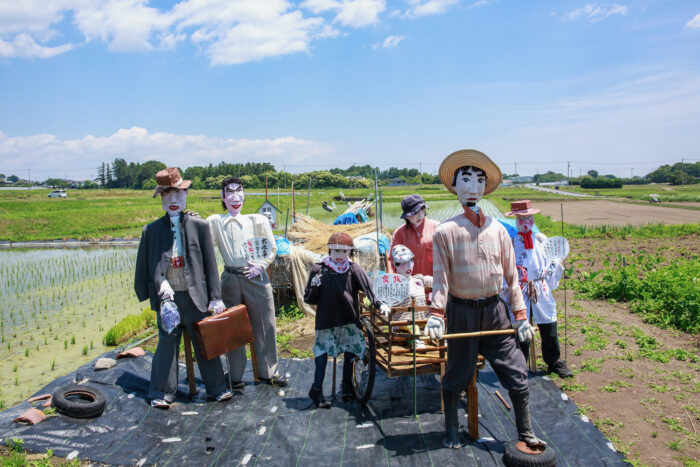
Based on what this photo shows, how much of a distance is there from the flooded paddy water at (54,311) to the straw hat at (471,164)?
4.78m

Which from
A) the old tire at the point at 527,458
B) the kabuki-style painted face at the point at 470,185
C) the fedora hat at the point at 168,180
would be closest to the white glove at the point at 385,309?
the kabuki-style painted face at the point at 470,185

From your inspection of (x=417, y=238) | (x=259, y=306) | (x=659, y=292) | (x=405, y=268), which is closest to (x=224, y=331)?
Result: (x=259, y=306)

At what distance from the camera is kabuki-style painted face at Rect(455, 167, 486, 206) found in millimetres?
3426

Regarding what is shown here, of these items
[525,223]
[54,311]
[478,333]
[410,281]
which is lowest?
[54,311]

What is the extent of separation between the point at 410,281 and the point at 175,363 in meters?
2.20

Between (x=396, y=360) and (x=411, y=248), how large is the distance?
3.48 feet

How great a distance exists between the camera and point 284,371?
5.01 metres

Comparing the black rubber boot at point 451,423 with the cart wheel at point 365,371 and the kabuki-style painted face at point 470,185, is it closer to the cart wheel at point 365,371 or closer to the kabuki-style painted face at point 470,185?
the cart wheel at point 365,371

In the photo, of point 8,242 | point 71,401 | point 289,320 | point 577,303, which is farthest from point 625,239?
point 8,242

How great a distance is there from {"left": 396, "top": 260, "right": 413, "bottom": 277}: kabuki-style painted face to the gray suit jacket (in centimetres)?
165

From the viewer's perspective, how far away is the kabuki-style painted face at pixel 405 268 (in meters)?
4.15

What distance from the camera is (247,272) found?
4574 mm

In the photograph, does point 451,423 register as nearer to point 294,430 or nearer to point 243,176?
point 294,430

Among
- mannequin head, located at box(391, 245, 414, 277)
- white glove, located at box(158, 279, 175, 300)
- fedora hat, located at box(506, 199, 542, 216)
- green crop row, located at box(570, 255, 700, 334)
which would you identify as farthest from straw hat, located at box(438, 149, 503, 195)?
green crop row, located at box(570, 255, 700, 334)
